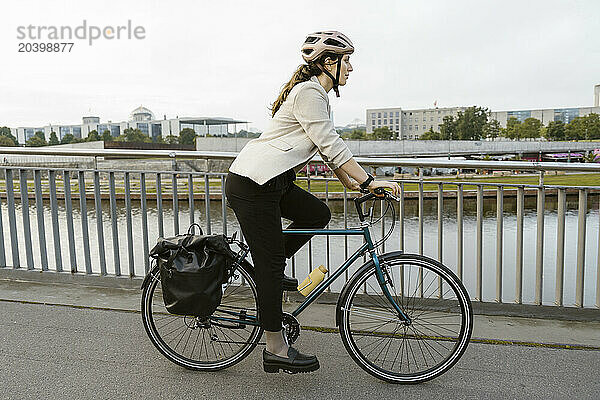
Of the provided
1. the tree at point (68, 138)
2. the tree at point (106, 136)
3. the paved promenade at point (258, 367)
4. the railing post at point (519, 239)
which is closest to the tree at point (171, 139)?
the tree at point (106, 136)

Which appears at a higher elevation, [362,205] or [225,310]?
[362,205]

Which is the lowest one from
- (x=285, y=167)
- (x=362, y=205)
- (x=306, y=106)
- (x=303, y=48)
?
(x=362, y=205)

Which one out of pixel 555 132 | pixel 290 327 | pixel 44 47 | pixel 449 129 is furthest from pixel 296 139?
pixel 555 132

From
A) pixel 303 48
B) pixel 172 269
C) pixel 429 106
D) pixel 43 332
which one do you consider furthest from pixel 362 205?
pixel 429 106

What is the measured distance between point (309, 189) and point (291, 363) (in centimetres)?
147

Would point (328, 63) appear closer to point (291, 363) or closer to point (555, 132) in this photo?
point (291, 363)

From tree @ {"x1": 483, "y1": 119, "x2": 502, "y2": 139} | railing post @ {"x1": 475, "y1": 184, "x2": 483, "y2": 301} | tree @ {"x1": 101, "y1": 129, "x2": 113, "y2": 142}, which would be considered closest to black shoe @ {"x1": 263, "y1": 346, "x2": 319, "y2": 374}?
railing post @ {"x1": 475, "y1": 184, "x2": 483, "y2": 301}

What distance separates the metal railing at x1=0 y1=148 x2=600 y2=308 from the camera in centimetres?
378

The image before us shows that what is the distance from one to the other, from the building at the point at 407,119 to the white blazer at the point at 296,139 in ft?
367

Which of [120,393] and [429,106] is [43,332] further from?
[429,106]

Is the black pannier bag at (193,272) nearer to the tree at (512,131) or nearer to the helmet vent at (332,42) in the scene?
the helmet vent at (332,42)

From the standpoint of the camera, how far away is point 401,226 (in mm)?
4059

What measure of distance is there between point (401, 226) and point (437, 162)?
22.8 inches

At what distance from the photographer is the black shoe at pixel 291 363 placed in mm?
2893
